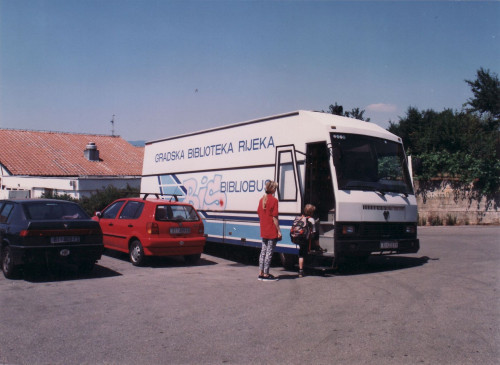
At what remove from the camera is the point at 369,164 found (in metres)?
10.3

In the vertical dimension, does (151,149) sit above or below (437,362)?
above

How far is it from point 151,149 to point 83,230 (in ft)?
24.4

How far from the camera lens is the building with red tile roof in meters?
28.4

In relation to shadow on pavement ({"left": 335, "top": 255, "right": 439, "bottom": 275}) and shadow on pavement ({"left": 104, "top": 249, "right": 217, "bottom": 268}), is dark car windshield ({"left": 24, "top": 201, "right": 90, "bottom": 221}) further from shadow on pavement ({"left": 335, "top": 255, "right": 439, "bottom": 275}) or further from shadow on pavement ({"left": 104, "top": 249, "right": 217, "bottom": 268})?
shadow on pavement ({"left": 335, "top": 255, "right": 439, "bottom": 275})

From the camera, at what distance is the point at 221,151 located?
12.9 meters

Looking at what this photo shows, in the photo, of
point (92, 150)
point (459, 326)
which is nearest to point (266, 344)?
point (459, 326)

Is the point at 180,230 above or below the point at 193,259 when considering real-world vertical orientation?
above

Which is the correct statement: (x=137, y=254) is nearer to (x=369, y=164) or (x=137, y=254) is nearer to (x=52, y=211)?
(x=52, y=211)

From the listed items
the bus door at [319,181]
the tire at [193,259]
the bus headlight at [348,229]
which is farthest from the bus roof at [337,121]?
the tire at [193,259]

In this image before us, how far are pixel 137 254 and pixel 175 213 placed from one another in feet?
4.11

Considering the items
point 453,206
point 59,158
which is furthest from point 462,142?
point 59,158

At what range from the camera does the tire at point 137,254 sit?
11.0m

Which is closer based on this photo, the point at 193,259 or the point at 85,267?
the point at 85,267

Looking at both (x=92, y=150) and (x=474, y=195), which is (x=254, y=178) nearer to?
(x=474, y=195)
